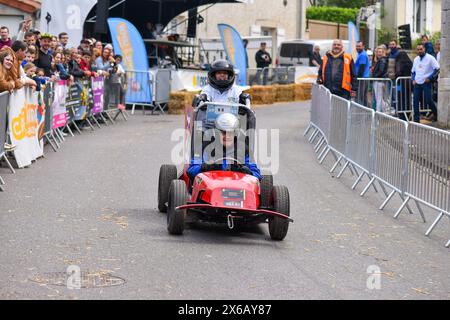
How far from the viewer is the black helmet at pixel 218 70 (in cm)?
1114

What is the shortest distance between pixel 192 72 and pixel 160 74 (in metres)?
2.50

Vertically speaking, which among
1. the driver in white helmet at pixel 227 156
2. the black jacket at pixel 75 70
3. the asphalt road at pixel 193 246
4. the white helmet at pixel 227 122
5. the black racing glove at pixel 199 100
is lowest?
the asphalt road at pixel 193 246

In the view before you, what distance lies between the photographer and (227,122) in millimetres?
10422

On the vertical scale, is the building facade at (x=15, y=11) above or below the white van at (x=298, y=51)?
above

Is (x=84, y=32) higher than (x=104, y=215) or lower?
A: higher

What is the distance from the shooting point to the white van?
45.7m

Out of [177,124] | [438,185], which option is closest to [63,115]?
[177,124]

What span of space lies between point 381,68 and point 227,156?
13.7 meters

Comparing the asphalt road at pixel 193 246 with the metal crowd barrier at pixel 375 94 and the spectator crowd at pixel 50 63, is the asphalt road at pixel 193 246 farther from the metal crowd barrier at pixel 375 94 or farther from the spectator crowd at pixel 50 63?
the metal crowd barrier at pixel 375 94

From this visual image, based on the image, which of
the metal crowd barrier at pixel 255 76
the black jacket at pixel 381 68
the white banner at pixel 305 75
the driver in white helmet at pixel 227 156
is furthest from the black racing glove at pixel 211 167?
the white banner at pixel 305 75

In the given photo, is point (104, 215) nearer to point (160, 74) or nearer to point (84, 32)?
point (160, 74)

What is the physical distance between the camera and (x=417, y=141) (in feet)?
40.4

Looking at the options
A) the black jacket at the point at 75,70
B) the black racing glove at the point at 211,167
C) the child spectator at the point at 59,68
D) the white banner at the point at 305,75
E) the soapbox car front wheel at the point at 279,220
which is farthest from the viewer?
the white banner at the point at 305,75

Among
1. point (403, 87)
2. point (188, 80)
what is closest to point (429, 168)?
point (403, 87)
